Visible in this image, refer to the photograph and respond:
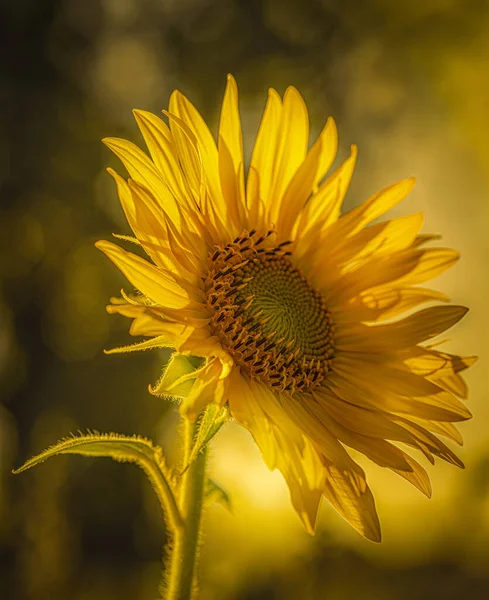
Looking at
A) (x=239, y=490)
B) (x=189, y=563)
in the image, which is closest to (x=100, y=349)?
(x=239, y=490)

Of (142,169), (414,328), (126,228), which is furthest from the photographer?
(126,228)

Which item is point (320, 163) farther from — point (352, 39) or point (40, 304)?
point (352, 39)

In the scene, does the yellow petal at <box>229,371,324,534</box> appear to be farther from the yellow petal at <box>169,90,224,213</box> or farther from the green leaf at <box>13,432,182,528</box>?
the yellow petal at <box>169,90,224,213</box>

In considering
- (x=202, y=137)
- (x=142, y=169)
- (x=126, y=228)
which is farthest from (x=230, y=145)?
(x=126, y=228)

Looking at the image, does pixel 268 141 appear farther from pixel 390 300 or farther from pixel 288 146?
pixel 390 300

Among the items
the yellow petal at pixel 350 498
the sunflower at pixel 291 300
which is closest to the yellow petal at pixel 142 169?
the sunflower at pixel 291 300

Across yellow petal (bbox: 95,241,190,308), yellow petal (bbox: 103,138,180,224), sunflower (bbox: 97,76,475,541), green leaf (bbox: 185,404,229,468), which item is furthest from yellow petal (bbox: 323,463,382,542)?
yellow petal (bbox: 103,138,180,224)
